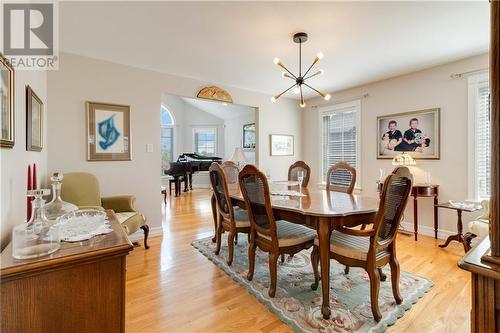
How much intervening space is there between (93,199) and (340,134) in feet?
14.3

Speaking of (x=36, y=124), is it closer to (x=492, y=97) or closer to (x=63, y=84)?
(x=63, y=84)

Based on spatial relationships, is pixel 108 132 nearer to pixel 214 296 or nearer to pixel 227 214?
pixel 227 214

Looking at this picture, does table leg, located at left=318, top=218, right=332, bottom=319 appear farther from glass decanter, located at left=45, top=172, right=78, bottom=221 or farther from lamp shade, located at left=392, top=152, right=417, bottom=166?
lamp shade, located at left=392, top=152, right=417, bottom=166

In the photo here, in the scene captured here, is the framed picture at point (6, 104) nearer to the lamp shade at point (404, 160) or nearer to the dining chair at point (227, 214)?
the dining chair at point (227, 214)

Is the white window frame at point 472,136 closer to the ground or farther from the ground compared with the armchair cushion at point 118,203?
farther from the ground

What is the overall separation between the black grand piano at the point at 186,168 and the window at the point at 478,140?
6292 mm

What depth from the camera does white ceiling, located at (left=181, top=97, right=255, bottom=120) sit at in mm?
7980

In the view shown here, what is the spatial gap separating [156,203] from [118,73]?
6.25 feet

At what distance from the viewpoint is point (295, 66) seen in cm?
348

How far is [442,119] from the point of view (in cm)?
350

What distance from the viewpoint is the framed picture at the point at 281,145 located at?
515 cm

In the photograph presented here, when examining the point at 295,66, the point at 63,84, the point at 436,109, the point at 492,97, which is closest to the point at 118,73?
the point at 63,84

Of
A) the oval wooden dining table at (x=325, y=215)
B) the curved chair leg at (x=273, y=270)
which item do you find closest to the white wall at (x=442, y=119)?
the oval wooden dining table at (x=325, y=215)

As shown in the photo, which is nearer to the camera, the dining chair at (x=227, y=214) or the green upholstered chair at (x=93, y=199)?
the dining chair at (x=227, y=214)
